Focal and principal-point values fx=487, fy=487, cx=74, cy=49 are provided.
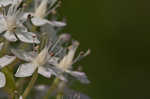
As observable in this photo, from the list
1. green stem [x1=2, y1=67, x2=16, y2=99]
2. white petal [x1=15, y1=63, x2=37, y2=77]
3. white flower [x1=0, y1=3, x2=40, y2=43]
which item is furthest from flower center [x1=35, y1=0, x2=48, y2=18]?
green stem [x1=2, y1=67, x2=16, y2=99]

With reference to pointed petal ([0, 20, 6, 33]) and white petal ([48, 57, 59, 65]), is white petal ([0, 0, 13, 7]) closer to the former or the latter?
pointed petal ([0, 20, 6, 33])

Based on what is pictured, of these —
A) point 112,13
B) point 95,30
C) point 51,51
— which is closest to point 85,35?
point 95,30

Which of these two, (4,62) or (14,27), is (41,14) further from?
(4,62)

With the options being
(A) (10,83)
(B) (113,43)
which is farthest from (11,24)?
(B) (113,43)

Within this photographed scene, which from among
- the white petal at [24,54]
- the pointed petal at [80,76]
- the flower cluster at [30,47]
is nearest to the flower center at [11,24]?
the flower cluster at [30,47]

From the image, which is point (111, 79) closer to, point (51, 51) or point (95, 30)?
point (95, 30)

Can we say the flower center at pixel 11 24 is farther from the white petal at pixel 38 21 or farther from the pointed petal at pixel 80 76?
the pointed petal at pixel 80 76

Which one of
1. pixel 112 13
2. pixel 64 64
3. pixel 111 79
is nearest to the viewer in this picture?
pixel 64 64

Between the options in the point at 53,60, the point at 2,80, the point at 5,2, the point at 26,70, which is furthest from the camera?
the point at 53,60
